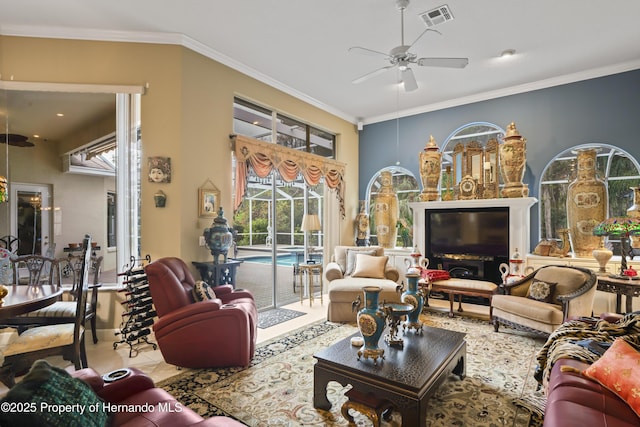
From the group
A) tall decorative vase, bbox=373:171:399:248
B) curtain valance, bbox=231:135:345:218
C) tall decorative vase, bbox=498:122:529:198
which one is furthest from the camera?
tall decorative vase, bbox=373:171:399:248

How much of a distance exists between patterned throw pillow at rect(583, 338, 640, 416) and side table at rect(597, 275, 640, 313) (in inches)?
82.9

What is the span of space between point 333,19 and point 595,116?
3.99 m

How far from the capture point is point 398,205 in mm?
6344

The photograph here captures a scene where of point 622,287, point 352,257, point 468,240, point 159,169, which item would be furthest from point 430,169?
point 159,169

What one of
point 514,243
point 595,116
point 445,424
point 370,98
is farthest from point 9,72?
point 595,116

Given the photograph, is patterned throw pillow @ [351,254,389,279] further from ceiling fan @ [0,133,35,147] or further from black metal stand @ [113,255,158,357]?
ceiling fan @ [0,133,35,147]

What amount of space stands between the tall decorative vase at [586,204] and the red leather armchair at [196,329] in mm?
4574

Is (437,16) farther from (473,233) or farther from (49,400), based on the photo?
(49,400)

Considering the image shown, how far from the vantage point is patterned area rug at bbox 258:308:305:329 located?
4324 mm

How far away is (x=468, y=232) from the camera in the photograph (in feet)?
17.6

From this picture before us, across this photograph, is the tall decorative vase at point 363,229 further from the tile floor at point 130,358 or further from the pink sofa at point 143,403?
the pink sofa at point 143,403

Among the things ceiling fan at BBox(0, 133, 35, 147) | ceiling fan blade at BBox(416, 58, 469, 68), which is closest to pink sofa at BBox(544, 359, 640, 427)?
ceiling fan blade at BBox(416, 58, 469, 68)

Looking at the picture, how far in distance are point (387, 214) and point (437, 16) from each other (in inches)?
138

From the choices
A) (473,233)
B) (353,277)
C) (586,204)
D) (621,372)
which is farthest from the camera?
(473,233)
